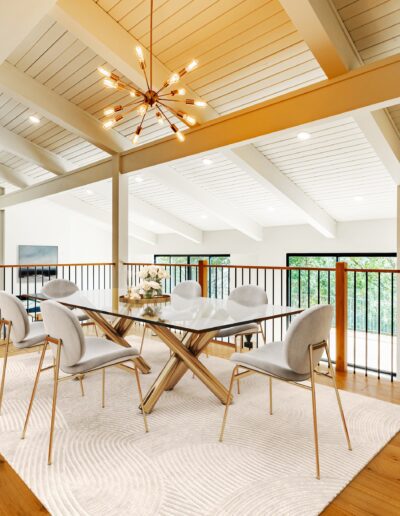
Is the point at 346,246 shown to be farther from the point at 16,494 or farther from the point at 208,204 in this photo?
the point at 16,494

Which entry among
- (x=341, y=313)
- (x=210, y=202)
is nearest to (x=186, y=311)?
(x=341, y=313)

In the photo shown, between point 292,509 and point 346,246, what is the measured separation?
6.12 metres

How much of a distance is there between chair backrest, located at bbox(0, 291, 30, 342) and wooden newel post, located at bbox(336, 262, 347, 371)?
273 centimetres

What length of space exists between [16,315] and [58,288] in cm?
127

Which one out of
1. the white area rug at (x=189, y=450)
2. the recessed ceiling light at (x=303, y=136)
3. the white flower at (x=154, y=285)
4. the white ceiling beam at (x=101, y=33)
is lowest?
the white area rug at (x=189, y=450)

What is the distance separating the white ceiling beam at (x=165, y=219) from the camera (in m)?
8.45

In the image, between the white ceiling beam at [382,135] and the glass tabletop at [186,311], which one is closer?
the glass tabletop at [186,311]

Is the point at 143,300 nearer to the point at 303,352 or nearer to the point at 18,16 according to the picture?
the point at 303,352

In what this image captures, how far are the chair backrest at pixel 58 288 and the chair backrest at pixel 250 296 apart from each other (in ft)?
5.79

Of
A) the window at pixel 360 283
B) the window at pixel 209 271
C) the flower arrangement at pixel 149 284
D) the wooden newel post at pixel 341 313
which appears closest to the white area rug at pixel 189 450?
the wooden newel post at pixel 341 313

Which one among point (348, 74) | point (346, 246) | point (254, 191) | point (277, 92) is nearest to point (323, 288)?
point (346, 246)

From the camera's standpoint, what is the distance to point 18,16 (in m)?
2.58

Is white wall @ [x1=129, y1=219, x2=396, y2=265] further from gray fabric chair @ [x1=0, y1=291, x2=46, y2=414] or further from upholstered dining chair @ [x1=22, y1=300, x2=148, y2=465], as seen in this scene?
gray fabric chair @ [x1=0, y1=291, x2=46, y2=414]

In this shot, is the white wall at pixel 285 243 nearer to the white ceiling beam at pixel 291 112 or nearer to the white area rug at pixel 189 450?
the white ceiling beam at pixel 291 112
